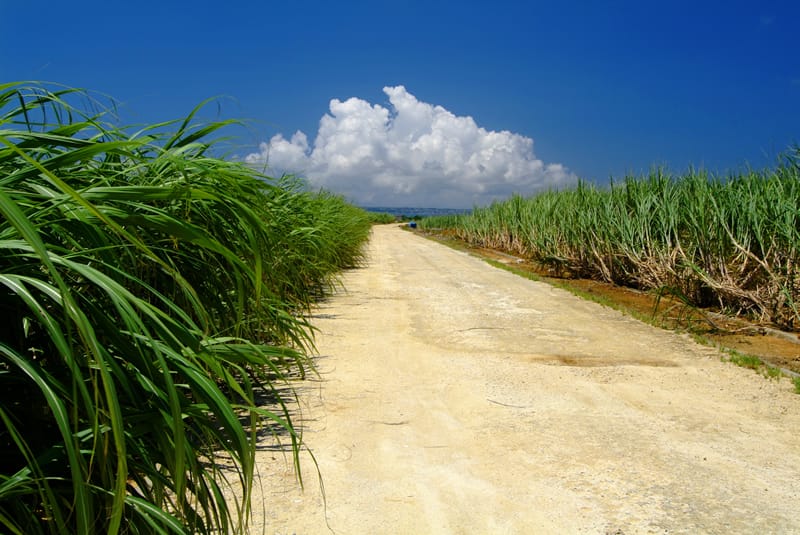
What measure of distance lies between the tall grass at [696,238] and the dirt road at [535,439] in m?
1.78

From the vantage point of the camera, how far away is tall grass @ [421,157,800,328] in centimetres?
739

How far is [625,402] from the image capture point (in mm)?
4418

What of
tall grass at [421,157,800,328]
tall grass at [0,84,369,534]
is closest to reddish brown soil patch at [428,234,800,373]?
tall grass at [421,157,800,328]

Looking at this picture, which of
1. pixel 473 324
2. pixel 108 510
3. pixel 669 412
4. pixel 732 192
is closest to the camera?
pixel 108 510

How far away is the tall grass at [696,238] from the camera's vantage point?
24.2 feet

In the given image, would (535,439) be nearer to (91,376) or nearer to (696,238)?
(91,376)

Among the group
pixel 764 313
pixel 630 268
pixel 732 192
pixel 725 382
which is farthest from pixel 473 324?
pixel 630 268

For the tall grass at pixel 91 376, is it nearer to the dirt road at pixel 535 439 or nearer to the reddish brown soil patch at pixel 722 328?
the dirt road at pixel 535 439

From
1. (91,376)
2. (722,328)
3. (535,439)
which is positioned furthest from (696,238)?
(91,376)

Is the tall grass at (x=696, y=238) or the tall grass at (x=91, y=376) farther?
the tall grass at (x=696, y=238)

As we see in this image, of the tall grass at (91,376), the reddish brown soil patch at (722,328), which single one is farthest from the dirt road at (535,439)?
the tall grass at (91,376)

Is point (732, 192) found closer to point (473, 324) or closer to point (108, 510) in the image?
point (473, 324)

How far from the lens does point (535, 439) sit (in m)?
3.66

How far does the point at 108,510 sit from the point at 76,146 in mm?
1124
